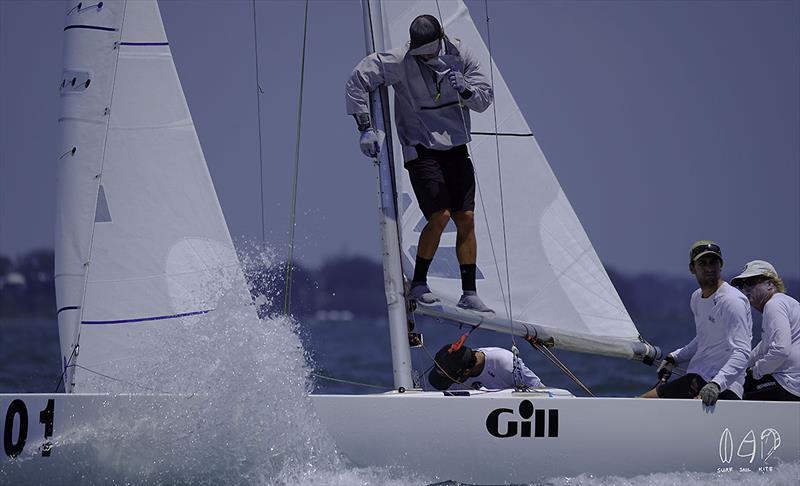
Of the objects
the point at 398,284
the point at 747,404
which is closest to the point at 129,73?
the point at 398,284

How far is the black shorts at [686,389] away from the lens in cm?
628

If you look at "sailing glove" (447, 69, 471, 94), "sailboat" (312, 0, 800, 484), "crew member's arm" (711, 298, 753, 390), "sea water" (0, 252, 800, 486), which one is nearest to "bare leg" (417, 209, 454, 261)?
"sailboat" (312, 0, 800, 484)

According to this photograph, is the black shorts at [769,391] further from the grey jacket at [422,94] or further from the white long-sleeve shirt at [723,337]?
the grey jacket at [422,94]

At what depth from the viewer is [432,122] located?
6.65 metres

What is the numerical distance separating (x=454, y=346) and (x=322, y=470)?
125 centimetres

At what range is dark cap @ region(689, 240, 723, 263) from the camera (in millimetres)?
6207

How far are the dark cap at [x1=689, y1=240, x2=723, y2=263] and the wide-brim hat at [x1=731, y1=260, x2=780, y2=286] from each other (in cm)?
28

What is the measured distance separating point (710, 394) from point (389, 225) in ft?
5.97

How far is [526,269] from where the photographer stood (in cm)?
747

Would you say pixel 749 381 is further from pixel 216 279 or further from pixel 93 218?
pixel 93 218

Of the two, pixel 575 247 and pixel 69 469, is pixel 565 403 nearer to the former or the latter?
pixel 575 247

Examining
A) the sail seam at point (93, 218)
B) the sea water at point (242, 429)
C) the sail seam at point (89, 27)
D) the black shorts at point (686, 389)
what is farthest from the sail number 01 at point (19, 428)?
the black shorts at point (686, 389)

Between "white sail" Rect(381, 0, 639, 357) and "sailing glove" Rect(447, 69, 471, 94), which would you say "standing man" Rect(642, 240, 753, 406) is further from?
"sailing glove" Rect(447, 69, 471, 94)

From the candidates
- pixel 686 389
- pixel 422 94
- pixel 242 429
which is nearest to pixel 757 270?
pixel 686 389
